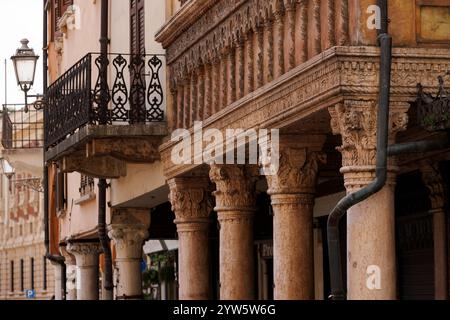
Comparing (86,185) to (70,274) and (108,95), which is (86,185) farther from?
(108,95)

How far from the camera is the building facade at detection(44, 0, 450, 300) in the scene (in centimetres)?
1670

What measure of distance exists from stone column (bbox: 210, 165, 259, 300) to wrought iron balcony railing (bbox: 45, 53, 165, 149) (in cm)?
339

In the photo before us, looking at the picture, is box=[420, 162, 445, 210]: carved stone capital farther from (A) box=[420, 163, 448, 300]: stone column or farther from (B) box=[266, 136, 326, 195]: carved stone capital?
(B) box=[266, 136, 326, 195]: carved stone capital

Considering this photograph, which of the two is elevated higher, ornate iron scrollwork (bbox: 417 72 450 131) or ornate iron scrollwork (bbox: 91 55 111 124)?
ornate iron scrollwork (bbox: 91 55 111 124)

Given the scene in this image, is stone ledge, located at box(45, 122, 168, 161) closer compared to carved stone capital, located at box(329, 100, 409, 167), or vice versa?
carved stone capital, located at box(329, 100, 409, 167)

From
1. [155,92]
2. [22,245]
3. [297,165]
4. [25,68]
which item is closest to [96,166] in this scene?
[155,92]

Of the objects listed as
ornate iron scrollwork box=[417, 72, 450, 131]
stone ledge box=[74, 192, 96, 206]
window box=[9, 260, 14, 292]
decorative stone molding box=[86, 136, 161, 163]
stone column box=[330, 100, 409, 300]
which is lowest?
stone column box=[330, 100, 409, 300]

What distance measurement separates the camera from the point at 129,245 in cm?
3175

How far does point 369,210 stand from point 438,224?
6286 millimetres

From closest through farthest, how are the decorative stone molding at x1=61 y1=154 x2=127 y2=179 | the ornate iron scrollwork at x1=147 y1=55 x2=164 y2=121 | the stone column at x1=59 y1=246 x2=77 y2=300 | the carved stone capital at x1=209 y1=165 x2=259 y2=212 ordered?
1. the carved stone capital at x1=209 y1=165 x2=259 y2=212
2. the ornate iron scrollwork at x1=147 y1=55 x2=164 y2=121
3. the decorative stone molding at x1=61 y1=154 x2=127 y2=179
4. the stone column at x1=59 y1=246 x2=77 y2=300

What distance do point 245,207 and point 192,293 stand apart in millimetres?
3519

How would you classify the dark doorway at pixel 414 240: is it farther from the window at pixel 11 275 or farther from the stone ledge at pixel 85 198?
the window at pixel 11 275

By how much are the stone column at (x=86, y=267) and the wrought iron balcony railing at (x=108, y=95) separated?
1032 centimetres

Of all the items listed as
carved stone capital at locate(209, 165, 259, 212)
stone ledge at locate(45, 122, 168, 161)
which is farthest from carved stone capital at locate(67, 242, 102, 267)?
carved stone capital at locate(209, 165, 259, 212)
